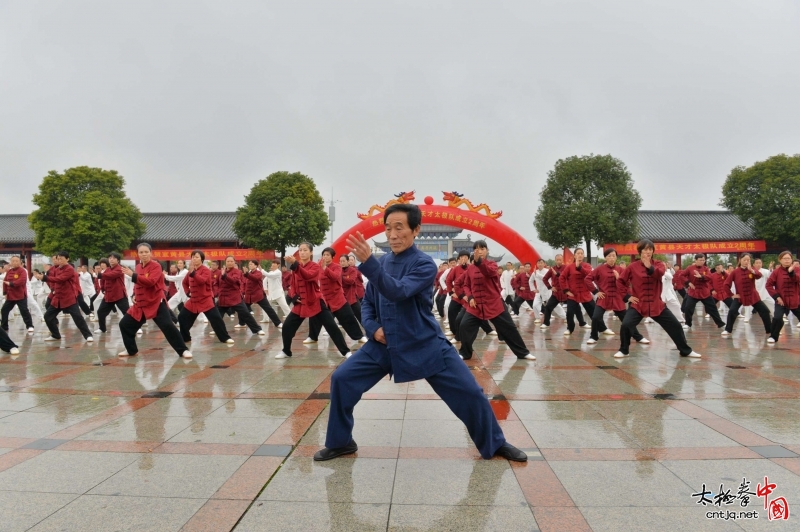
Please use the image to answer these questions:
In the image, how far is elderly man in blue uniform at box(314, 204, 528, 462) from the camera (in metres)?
3.02

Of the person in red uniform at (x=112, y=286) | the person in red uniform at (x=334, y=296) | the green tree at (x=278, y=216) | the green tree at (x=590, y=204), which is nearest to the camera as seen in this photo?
the person in red uniform at (x=334, y=296)

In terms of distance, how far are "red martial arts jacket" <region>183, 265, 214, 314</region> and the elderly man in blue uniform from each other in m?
5.39

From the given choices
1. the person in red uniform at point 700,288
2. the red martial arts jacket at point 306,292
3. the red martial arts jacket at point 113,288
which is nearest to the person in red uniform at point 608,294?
the person in red uniform at point 700,288

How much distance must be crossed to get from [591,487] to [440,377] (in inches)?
37.6

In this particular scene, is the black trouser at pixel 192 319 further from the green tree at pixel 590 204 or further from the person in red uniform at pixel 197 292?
the green tree at pixel 590 204

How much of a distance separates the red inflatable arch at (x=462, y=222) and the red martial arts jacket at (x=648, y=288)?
42.9 feet

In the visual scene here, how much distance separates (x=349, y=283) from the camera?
31.5 ft

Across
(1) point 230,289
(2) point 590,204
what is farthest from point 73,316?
(2) point 590,204

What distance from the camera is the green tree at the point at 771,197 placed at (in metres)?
26.7

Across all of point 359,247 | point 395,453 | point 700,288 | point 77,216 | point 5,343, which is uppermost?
point 77,216

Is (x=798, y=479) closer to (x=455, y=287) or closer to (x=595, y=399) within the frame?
(x=595, y=399)

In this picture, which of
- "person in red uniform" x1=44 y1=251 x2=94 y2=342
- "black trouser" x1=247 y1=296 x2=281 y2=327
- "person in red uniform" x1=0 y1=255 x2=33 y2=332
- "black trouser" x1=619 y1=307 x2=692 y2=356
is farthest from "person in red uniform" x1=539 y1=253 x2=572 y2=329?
"person in red uniform" x1=0 y1=255 x2=33 y2=332

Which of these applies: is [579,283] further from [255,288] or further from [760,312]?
[255,288]

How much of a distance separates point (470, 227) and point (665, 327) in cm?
1428
